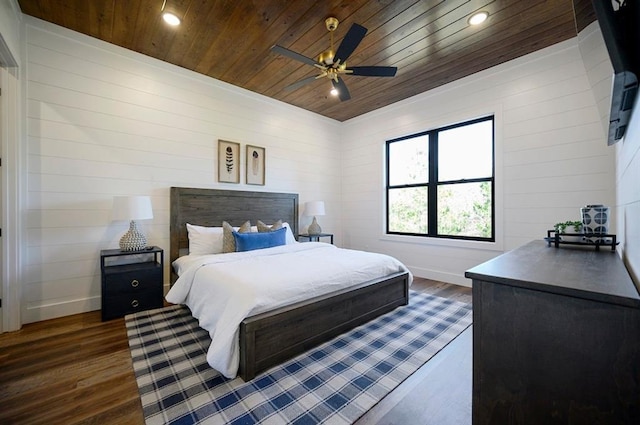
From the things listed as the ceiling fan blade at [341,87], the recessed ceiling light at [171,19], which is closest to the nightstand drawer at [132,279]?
the recessed ceiling light at [171,19]

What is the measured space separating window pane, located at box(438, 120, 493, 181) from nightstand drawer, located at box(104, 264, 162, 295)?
4031 millimetres

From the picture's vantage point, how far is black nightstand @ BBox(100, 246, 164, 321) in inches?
106

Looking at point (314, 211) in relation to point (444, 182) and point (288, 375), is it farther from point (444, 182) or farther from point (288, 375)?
point (288, 375)

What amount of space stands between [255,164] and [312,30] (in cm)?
208

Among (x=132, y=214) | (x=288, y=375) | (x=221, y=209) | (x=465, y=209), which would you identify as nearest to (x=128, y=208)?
(x=132, y=214)

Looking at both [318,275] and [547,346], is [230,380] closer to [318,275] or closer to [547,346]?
[318,275]

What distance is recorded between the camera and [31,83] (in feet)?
8.70

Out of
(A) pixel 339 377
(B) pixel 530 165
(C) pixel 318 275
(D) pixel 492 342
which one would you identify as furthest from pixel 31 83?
(B) pixel 530 165

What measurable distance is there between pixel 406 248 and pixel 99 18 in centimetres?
475

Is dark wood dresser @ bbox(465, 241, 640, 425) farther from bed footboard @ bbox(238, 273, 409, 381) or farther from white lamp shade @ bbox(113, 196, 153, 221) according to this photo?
white lamp shade @ bbox(113, 196, 153, 221)

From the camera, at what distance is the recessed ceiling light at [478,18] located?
2494mm

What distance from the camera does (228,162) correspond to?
156 inches

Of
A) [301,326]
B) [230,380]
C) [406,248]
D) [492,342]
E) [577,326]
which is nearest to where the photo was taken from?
[577,326]

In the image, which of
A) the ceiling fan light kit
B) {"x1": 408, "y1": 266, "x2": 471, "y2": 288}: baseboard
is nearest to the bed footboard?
{"x1": 408, "y1": 266, "x2": 471, "y2": 288}: baseboard
